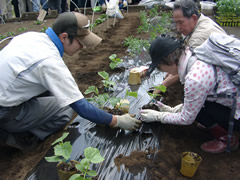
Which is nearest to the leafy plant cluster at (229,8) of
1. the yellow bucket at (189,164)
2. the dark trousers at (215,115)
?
the dark trousers at (215,115)

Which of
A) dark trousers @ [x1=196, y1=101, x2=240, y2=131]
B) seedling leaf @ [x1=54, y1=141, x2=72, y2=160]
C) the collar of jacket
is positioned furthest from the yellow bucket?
the collar of jacket

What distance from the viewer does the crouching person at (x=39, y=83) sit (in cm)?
163

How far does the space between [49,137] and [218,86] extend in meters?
1.54

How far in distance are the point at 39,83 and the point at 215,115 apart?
1392mm

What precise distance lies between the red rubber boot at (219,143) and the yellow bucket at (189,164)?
0.33 meters

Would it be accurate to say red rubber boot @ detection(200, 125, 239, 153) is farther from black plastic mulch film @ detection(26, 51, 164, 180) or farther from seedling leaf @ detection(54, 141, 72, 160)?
seedling leaf @ detection(54, 141, 72, 160)

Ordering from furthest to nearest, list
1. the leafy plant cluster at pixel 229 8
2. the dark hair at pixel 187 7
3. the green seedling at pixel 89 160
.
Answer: the leafy plant cluster at pixel 229 8 < the dark hair at pixel 187 7 < the green seedling at pixel 89 160

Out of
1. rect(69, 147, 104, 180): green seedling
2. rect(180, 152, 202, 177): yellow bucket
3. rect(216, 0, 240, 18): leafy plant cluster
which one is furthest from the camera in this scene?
rect(216, 0, 240, 18): leafy plant cluster

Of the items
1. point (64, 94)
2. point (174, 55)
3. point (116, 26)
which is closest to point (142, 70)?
point (174, 55)

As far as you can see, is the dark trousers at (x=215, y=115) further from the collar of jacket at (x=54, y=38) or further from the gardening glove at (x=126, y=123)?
the collar of jacket at (x=54, y=38)

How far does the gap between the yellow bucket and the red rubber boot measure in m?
0.33

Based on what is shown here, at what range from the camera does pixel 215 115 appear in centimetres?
183

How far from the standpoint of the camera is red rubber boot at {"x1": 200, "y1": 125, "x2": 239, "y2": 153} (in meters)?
1.87

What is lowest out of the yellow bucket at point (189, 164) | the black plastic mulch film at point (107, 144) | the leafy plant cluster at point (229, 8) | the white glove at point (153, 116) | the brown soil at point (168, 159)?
the brown soil at point (168, 159)
